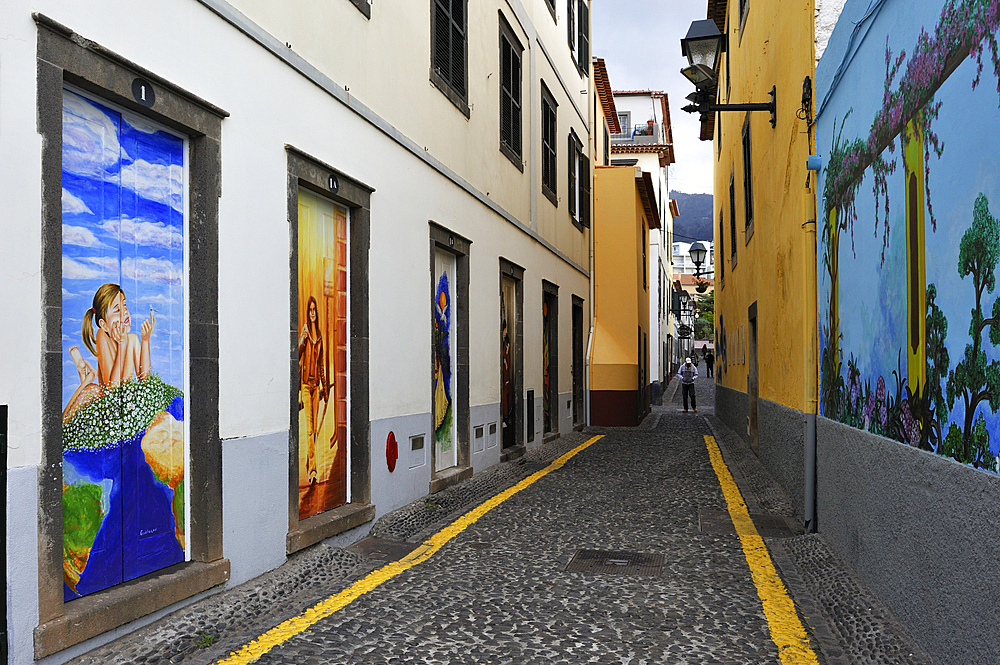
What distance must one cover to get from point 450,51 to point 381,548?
553cm

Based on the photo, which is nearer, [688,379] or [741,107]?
[741,107]

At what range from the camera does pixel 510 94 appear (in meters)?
12.1

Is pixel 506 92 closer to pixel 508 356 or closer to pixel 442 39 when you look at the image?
pixel 442 39

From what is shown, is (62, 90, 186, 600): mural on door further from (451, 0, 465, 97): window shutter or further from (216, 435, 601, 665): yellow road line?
(451, 0, 465, 97): window shutter

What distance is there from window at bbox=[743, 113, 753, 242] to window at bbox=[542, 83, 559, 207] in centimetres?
329

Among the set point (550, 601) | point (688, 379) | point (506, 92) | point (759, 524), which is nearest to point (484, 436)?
point (759, 524)

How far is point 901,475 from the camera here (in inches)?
166

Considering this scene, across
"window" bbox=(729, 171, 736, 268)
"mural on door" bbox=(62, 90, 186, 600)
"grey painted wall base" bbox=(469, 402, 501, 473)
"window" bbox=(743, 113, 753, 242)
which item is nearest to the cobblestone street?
"mural on door" bbox=(62, 90, 186, 600)

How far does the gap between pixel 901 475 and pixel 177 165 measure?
417 cm

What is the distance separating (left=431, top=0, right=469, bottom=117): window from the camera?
8789 mm

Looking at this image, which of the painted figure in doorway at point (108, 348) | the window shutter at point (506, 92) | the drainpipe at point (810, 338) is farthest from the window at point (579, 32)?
the painted figure in doorway at point (108, 348)

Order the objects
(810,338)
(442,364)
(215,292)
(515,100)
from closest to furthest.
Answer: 1. (215,292)
2. (810,338)
3. (442,364)
4. (515,100)

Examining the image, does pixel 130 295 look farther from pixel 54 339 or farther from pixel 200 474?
pixel 200 474

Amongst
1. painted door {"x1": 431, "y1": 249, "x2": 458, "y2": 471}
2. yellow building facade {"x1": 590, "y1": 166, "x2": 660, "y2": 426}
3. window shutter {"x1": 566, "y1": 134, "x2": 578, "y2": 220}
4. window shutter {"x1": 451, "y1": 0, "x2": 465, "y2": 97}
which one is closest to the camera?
painted door {"x1": 431, "y1": 249, "x2": 458, "y2": 471}
